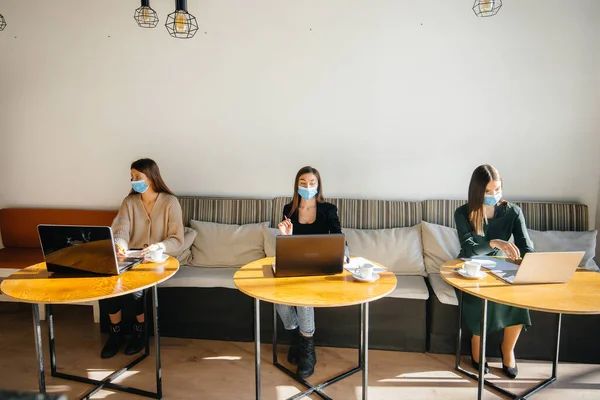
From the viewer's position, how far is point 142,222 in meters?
2.94

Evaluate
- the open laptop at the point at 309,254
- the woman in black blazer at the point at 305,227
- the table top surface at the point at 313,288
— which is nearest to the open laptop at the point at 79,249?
the table top surface at the point at 313,288

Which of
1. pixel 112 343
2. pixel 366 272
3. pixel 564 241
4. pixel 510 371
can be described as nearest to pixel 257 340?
pixel 366 272

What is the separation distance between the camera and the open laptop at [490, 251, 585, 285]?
1.92 metres

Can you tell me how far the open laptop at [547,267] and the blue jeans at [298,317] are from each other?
1061 millimetres

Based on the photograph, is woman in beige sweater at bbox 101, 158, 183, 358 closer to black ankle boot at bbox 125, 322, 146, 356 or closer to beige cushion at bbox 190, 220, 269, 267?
black ankle boot at bbox 125, 322, 146, 356

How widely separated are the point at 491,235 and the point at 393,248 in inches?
27.9

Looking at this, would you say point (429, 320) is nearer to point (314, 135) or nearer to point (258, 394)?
point (258, 394)

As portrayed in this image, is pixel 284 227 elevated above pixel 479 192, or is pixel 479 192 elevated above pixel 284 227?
pixel 479 192

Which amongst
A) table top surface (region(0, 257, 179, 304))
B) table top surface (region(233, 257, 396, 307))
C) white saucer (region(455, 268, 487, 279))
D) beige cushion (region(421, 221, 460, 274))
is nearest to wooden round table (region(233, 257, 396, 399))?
table top surface (region(233, 257, 396, 307))

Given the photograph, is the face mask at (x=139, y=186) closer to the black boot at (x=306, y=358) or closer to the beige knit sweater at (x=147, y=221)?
the beige knit sweater at (x=147, y=221)

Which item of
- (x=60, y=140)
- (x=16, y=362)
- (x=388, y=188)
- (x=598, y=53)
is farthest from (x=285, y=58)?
(x=16, y=362)

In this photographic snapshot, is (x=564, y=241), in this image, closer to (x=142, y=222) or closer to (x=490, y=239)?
(x=490, y=239)

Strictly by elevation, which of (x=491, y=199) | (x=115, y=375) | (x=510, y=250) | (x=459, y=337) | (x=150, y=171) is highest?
(x=150, y=171)

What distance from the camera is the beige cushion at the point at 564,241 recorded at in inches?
116
